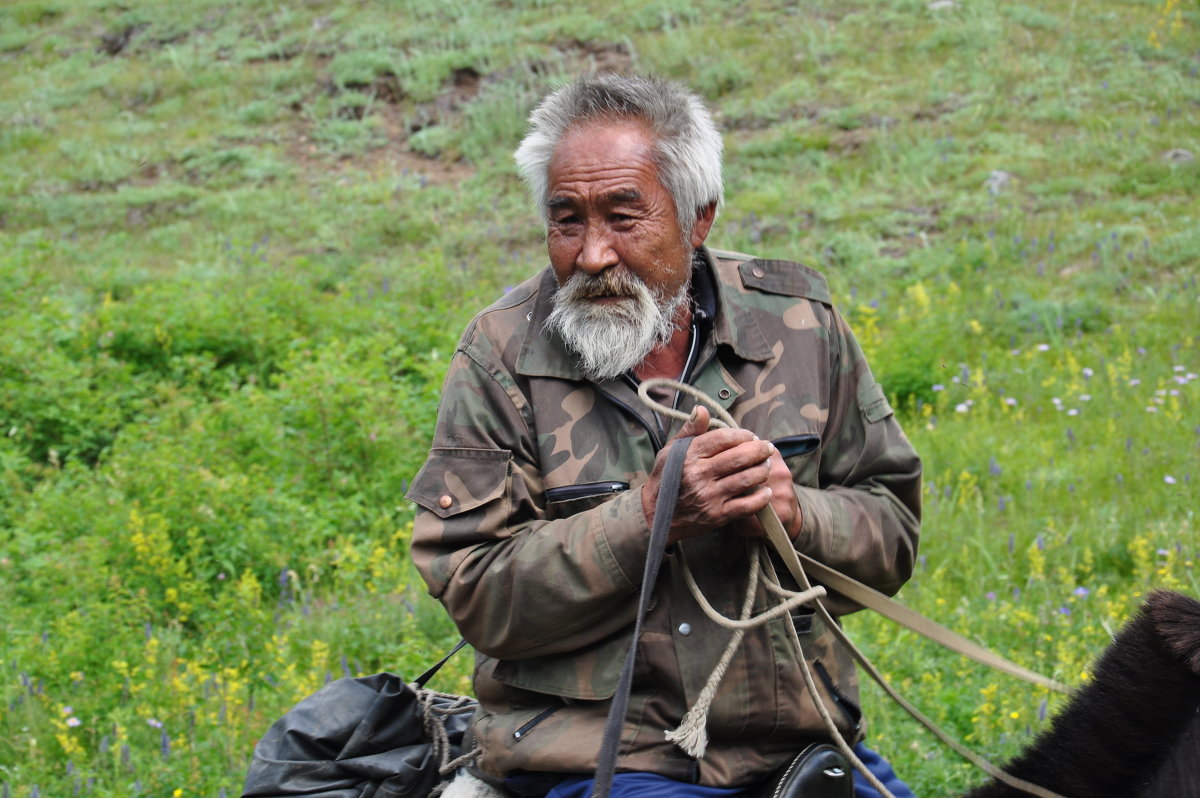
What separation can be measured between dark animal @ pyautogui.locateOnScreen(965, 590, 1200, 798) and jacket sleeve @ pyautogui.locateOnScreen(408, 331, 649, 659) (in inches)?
37.0

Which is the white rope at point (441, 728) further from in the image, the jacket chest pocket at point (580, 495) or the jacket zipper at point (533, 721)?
the jacket chest pocket at point (580, 495)

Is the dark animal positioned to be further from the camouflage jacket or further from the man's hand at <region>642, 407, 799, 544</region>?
the man's hand at <region>642, 407, 799, 544</region>

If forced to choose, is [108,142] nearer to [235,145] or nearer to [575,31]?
[235,145]

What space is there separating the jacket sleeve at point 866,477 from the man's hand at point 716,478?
342 millimetres

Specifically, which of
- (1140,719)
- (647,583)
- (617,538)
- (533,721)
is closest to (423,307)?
(533,721)

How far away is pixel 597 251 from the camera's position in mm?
2744

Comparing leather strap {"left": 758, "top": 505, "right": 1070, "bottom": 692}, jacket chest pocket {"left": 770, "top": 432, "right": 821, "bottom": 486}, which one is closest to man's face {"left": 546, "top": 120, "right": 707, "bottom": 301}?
jacket chest pocket {"left": 770, "top": 432, "right": 821, "bottom": 486}

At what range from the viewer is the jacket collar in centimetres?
274

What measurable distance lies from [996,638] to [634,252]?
8.11 feet

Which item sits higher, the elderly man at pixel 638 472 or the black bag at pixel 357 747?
the elderly man at pixel 638 472

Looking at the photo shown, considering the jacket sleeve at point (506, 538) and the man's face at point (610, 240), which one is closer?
the jacket sleeve at point (506, 538)

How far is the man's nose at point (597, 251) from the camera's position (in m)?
2.74

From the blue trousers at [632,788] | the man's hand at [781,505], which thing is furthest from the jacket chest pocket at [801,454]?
the blue trousers at [632,788]

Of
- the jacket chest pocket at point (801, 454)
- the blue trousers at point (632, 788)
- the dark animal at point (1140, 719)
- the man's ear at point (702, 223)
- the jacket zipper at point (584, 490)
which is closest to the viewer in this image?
the dark animal at point (1140, 719)
